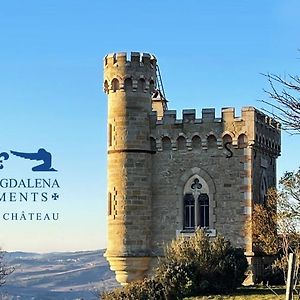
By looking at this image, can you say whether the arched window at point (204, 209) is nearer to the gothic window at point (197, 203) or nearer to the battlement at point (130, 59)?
the gothic window at point (197, 203)

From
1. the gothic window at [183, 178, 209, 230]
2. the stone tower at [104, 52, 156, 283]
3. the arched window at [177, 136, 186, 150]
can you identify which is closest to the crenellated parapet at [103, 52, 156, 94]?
the stone tower at [104, 52, 156, 283]

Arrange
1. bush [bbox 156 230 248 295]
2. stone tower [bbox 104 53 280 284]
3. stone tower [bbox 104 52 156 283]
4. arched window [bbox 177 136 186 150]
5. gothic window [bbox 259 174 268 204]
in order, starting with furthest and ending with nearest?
gothic window [bbox 259 174 268 204] < arched window [bbox 177 136 186 150] < stone tower [bbox 104 52 156 283] < stone tower [bbox 104 53 280 284] < bush [bbox 156 230 248 295]

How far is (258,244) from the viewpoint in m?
37.8

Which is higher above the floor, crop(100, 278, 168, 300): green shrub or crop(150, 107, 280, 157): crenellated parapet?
crop(150, 107, 280, 157): crenellated parapet

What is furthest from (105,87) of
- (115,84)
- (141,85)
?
(141,85)

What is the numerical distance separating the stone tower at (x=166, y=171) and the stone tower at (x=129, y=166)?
1.7 inches

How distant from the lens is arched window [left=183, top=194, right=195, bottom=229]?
38.8 m

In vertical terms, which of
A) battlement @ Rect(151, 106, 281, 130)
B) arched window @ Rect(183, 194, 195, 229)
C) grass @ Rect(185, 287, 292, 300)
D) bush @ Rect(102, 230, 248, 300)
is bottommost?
grass @ Rect(185, 287, 292, 300)

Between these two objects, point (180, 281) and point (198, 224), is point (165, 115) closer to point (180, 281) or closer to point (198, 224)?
point (198, 224)

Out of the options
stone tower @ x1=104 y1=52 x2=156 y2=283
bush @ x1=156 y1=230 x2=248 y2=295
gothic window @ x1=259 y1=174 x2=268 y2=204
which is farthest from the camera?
gothic window @ x1=259 y1=174 x2=268 y2=204

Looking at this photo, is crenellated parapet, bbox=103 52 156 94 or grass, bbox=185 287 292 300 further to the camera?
crenellated parapet, bbox=103 52 156 94

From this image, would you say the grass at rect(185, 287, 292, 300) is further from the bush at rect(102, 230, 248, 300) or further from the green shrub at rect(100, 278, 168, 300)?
the green shrub at rect(100, 278, 168, 300)

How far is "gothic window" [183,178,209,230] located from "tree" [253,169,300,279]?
2.23 metres

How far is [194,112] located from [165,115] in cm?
134
